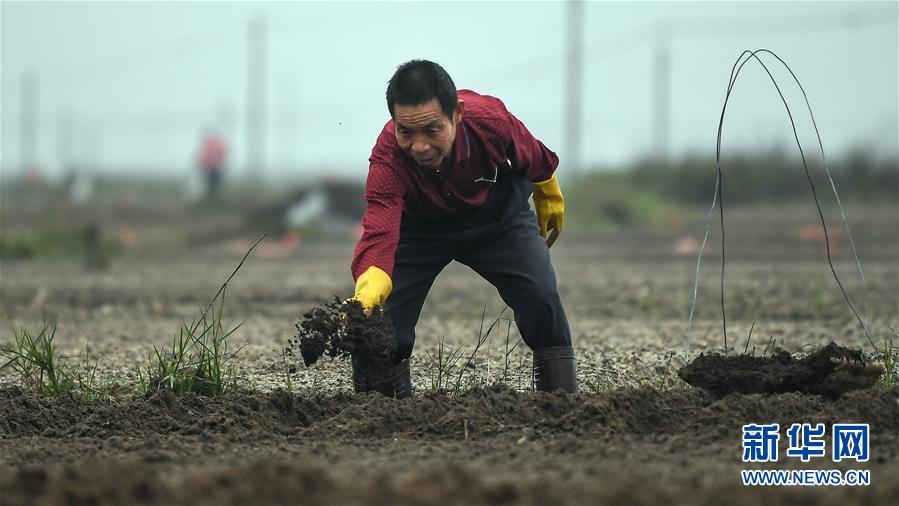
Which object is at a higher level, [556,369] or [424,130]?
[424,130]

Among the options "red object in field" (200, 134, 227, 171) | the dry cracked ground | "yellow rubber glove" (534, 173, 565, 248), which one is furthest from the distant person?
"yellow rubber glove" (534, 173, 565, 248)

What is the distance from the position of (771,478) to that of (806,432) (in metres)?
0.66

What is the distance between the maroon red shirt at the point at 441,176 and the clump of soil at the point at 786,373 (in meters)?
1.16

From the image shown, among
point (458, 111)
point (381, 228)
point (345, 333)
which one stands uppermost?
point (458, 111)

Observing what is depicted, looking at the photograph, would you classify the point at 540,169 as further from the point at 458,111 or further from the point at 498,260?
the point at 458,111

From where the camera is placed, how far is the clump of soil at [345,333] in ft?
15.8

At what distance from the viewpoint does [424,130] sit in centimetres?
485

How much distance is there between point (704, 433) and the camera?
4.43 metres

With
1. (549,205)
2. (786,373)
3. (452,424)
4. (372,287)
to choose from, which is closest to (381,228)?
(372,287)

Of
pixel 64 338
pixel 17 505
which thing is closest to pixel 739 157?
pixel 64 338

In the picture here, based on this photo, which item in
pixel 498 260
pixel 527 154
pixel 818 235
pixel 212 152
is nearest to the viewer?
pixel 527 154

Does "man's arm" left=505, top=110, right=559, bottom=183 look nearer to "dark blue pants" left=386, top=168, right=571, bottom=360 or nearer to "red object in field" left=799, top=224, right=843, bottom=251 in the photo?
"dark blue pants" left=386, top=168, right=571, bottom=360

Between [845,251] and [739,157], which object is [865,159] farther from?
[845,251]

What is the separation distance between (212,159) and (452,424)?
1051 inches
